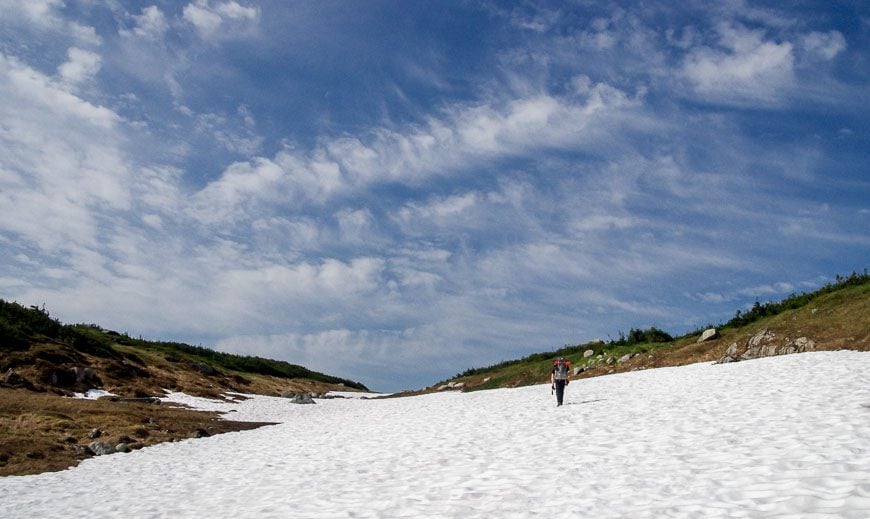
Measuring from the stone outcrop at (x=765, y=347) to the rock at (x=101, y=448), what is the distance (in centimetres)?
3438

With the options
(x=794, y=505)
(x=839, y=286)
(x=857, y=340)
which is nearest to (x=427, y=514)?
(x=794, y=505)

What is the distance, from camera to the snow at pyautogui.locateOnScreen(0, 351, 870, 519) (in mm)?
10039


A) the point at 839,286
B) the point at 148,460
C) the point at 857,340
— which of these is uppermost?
the point at 839,286

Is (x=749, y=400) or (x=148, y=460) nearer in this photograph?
(x=749, y=400)

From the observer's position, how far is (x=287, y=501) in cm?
1307

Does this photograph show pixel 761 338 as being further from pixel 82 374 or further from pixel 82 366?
pixel 82 366

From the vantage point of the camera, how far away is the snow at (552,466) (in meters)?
10.0

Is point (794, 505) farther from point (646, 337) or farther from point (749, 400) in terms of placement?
point (646, 337)

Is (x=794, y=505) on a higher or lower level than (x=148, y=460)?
higher

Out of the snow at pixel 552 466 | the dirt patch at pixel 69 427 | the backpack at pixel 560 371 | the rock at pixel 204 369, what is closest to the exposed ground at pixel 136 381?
the dirt patch at pixel 69 427

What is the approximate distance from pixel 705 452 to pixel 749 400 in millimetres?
7984

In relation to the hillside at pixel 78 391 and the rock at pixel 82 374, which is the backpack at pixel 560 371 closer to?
the hillside at pixel 78 391

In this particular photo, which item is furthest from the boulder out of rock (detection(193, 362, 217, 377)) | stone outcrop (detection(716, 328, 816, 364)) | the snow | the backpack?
stone outcrop (detection(716, 328, 816, 364))

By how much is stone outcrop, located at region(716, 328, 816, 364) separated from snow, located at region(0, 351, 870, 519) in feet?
28.6
